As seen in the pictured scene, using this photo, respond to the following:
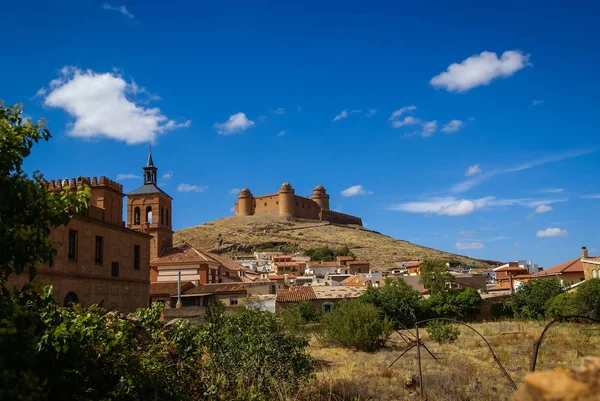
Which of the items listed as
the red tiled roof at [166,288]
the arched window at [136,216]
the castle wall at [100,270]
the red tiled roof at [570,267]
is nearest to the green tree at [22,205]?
the castle wall at [100,270]

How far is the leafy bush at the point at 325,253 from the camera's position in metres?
92.4

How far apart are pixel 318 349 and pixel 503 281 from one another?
4799cm

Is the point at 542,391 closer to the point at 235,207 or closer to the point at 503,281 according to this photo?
the point at 503,281

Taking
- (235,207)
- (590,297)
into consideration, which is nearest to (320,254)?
(235,207)

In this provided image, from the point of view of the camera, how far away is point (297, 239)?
106375 millimetres

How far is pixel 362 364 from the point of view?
15578 mm

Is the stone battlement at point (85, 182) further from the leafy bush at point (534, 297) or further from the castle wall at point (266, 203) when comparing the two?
the castle wall at point (266, 203)

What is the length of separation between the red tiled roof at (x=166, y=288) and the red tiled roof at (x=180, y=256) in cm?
313

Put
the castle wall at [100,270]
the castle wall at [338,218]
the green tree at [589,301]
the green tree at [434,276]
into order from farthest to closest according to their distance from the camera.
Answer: the castle wall at [338,218] < the green tree at [434,276] < the green tree at [589,301] < the castle wall at [100,270]

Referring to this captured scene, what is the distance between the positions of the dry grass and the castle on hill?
96.7 metres

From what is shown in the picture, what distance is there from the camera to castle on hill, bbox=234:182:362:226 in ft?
391

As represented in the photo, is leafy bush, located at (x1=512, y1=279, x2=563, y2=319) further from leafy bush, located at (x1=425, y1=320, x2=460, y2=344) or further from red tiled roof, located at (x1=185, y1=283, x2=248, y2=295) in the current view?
red tiled roof, located at (x1=185, y1=283, x2=248, y2=295)

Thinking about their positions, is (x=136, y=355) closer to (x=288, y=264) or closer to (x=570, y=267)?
(x=570, y=267)

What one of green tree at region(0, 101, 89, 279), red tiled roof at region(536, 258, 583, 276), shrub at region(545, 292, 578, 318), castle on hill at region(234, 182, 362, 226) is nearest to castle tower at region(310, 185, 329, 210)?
castle on hill at region(234, 182, 362, 226)
